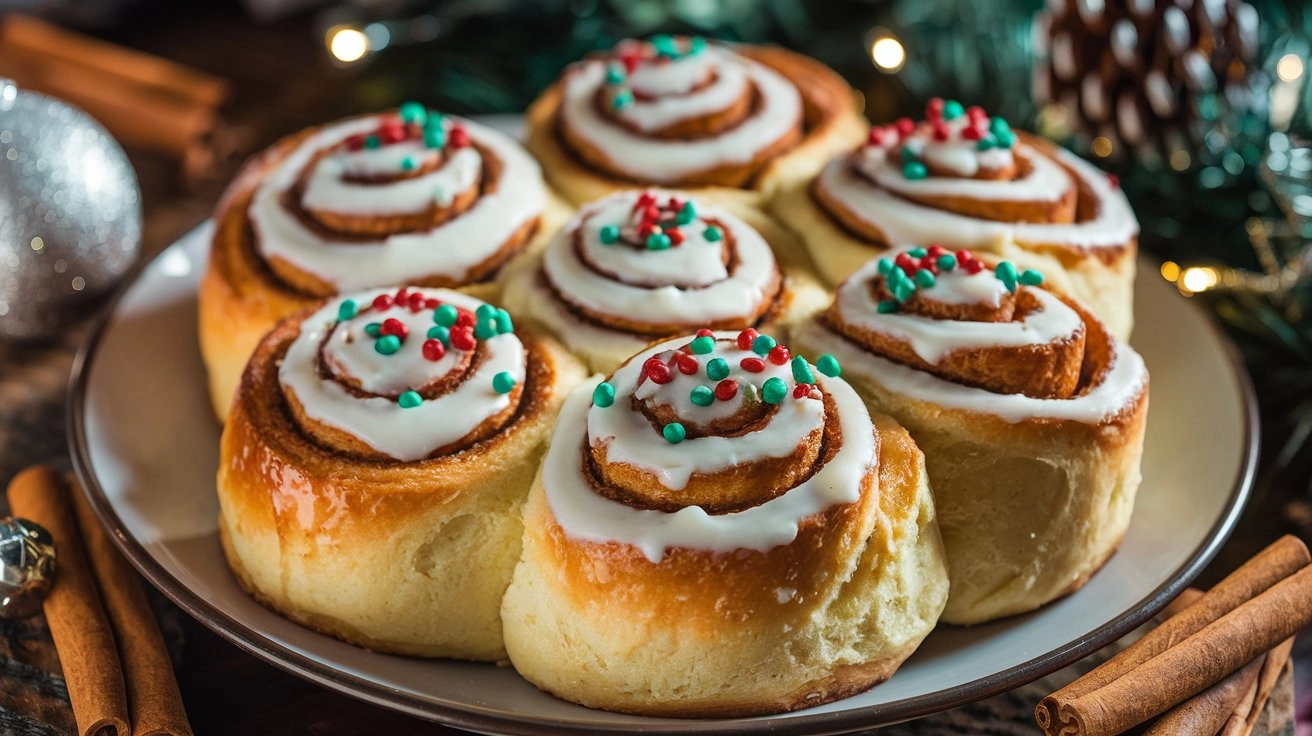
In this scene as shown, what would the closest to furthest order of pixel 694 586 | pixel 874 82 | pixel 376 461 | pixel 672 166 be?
pixel 694 586 → pixel 376 461 → pixel 672 166 → pixel 874 82

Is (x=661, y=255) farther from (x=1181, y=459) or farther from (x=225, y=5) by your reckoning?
(x=225, y=5)

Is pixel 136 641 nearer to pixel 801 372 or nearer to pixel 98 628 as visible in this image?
pixel 98 628

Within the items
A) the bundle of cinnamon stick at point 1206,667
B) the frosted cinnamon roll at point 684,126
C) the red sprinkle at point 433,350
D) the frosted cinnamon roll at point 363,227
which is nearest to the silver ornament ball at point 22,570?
the frosted cinnamon roll at point 363,227

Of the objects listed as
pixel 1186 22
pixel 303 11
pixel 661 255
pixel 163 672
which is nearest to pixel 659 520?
pixel 661 255

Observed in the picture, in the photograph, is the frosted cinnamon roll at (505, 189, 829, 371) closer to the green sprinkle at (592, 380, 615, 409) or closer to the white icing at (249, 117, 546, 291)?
the white icing at (249, 117, 546, 291)

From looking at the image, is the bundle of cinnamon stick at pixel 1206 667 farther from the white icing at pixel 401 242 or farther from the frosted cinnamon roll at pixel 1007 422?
the white icing at pixel 401 242

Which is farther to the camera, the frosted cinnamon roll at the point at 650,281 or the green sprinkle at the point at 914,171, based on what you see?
the green sprinkle at the point at 914,171

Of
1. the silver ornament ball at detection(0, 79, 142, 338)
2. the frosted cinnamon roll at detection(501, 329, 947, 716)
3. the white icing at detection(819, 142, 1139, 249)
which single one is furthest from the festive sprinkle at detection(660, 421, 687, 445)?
the silver ornament ball at detection(0, 79, 142, 338)

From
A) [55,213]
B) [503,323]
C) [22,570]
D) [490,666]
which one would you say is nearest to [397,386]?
[503,323]
